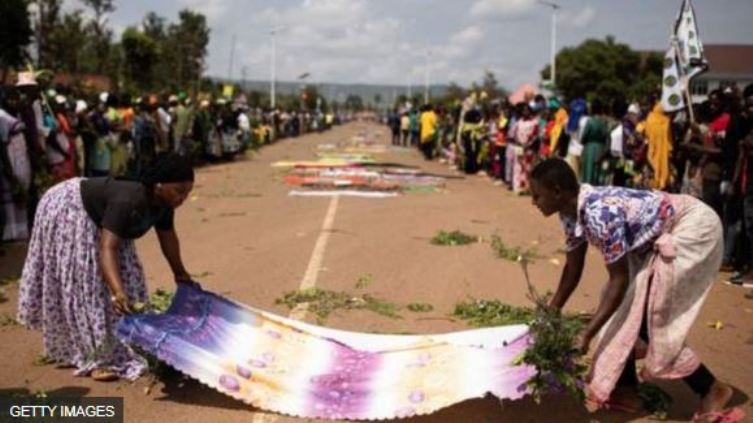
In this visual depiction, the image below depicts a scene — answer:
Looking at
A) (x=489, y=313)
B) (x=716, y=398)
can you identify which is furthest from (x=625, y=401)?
(x=489, y=313)

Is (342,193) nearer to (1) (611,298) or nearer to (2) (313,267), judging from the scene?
(2) (313,267)

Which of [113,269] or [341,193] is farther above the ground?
[113,269]

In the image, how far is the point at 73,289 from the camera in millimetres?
5492

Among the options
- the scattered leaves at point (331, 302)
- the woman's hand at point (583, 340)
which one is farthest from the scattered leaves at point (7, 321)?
the woman's hand at point (583, 340)

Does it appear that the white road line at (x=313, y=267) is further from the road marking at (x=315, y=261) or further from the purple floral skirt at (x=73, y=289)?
the purple floral skirt at (x=73, y=289)

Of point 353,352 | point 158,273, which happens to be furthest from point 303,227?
point 353,352

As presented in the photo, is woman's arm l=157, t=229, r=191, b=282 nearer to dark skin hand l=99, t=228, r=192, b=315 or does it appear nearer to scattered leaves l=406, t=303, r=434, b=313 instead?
dark skin hand l=99, t=228, r=192, b=315

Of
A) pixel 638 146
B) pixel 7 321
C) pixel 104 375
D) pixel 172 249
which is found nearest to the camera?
pixel 104 375

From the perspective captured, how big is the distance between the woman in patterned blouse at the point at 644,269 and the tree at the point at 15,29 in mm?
37886

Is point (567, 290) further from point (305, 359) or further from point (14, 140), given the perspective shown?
point (14, 140)

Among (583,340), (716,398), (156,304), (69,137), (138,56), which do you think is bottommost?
(716,398)

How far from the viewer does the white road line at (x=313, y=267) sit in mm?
4891

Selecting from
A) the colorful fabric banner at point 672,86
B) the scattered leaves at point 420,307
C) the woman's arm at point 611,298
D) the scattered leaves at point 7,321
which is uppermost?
the colorful fabric banner at point 672,86

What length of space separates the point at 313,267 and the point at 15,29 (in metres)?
36.0
